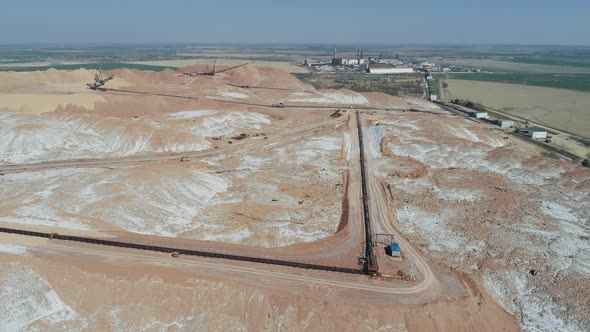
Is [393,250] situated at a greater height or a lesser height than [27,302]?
greater

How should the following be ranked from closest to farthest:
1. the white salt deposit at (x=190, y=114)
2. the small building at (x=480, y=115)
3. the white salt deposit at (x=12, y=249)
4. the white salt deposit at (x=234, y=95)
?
1. the white salt deposit at (x=12, y=249)
2. the white salt deposit at (x=190, y=114)
3. the small building at (x=480, y=115)
4. the white salt deposit at (x=234, y=95)

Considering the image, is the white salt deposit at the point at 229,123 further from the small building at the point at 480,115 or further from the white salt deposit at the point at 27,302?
the small building at the point at 480,115

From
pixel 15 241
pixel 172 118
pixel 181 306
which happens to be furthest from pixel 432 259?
pixel 172 118

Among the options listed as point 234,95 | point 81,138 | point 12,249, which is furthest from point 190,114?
point 12,249

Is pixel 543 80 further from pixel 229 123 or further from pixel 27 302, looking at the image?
pixel 27 302

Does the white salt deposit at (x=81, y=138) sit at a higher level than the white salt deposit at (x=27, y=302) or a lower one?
higher

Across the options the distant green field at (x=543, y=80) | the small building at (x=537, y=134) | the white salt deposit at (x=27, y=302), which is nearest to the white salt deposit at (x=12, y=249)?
the white salt deposit at (x=27, y=302)

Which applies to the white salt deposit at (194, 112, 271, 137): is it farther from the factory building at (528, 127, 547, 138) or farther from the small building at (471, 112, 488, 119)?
the factory building at (528, 127, 547, 138)

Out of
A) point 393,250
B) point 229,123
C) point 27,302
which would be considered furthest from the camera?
point 229,123
